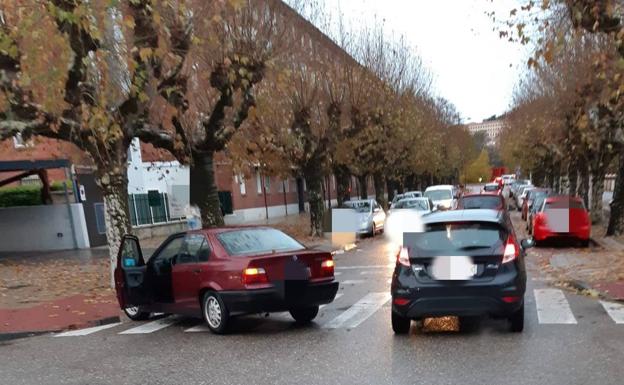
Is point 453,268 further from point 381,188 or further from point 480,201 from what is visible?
point 381,188

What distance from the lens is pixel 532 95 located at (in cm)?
2920

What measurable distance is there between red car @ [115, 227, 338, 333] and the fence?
17478mm

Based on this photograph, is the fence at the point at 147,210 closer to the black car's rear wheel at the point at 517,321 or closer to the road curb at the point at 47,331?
the road curb at the point at 47,331

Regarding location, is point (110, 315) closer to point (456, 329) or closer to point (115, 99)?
point (115, 99)

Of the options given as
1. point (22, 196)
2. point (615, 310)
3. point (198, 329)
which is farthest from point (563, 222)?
point (22, 196)

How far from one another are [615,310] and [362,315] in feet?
11.7

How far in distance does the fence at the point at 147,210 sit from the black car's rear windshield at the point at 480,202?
14326 mm

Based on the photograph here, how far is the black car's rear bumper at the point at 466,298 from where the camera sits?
6965 millimetres

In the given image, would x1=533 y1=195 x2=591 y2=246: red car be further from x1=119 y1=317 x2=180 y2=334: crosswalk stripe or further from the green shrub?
the green shrub

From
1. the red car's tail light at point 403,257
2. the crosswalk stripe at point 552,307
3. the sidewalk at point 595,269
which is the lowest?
the sidewalk at point 595,269

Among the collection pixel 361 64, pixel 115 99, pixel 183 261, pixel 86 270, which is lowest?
pixel 86 270

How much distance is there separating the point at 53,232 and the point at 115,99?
492 inches

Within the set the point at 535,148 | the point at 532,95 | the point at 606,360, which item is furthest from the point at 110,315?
the point at 535,148

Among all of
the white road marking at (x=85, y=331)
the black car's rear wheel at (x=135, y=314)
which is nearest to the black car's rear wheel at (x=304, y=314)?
the black car's rear wheel at (x=135, y=314)
